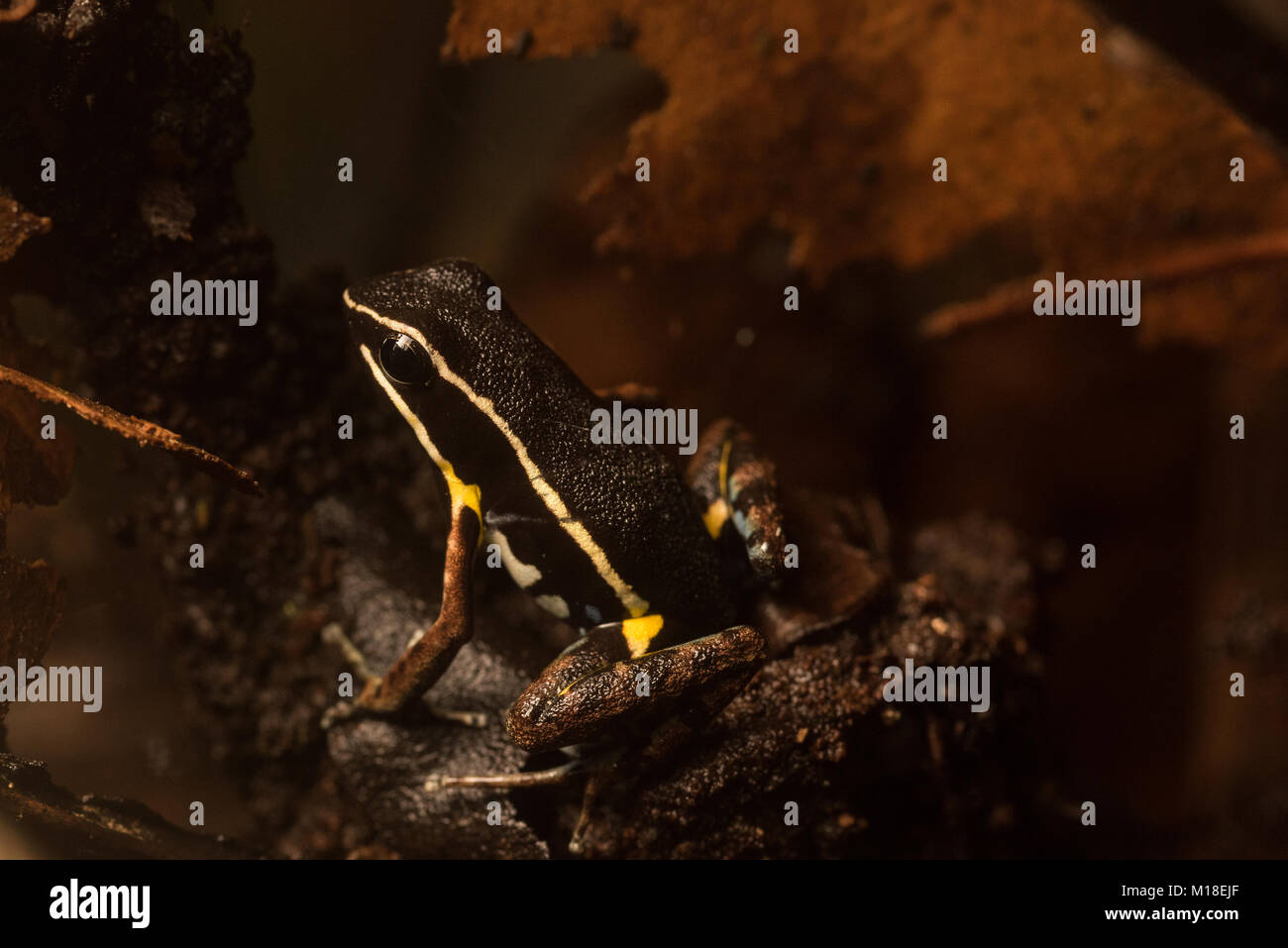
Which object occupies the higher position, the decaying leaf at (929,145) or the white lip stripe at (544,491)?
the decaying leaf at (929,145)

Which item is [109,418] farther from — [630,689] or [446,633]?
[630,689]

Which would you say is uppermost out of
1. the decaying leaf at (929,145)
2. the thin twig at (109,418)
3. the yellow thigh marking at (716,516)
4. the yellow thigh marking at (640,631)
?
the decaying leaf at (929,145)

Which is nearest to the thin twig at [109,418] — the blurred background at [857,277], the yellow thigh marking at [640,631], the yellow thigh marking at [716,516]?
the blurred background at [857,277]

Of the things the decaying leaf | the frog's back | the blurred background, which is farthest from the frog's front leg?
the decaying leaf

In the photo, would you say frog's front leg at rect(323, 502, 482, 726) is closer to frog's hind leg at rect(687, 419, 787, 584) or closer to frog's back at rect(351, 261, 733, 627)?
frog's back at rect(351, 261, 733, 627)

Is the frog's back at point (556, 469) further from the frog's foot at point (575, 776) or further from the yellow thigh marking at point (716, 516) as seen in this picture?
the frog's foot at point (575, 776)

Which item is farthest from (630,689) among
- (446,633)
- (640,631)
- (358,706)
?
(358,706)

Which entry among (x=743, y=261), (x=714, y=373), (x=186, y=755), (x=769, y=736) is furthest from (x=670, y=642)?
(x=186, y=755)
